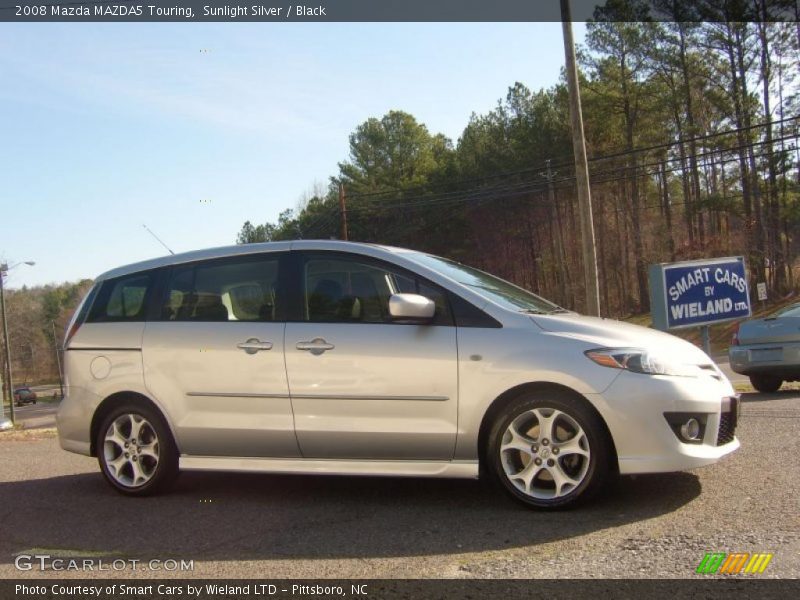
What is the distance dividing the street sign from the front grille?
561 cm

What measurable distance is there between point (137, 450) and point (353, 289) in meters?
1.94

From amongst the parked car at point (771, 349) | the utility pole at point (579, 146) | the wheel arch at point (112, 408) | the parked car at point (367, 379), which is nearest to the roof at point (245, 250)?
the parked car at point (367, 379)

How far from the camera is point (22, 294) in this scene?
8894cm

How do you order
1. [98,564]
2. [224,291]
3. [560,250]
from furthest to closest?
[560,250] < [224,291] < [98,564]

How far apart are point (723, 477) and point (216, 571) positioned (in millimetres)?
3378

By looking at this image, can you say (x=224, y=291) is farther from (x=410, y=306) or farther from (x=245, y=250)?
(x=410, y=306)

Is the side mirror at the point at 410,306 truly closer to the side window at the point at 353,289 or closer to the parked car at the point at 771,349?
the side window at the point at 353,289

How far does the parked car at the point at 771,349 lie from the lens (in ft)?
33.7

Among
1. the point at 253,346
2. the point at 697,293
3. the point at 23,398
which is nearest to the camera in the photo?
the point at 253,346

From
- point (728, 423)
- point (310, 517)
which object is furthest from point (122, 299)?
point (728, 423)

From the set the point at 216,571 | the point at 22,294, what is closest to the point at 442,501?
the point at 216,571

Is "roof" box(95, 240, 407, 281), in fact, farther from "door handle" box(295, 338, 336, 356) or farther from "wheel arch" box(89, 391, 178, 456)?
"wheel arch" box(89, 391, 178, 456)

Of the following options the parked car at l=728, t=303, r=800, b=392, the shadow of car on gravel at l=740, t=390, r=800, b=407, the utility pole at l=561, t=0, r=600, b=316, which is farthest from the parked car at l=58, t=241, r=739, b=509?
the utility pole at l=561, t=0, r=600, b=316

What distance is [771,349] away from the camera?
411 inches
